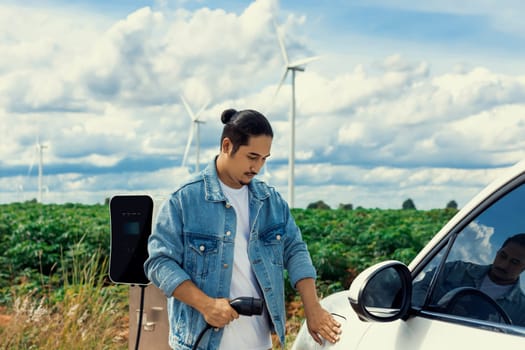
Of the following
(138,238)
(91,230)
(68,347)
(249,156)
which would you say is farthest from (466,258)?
(91,230)

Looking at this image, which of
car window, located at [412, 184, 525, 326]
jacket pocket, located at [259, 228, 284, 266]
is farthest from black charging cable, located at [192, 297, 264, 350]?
car window, located at [412, 184, 525, 326]

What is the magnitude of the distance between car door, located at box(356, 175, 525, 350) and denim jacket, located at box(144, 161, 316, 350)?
1.98ft

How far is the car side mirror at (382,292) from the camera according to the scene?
230 centimetres

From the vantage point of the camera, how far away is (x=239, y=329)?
290cm

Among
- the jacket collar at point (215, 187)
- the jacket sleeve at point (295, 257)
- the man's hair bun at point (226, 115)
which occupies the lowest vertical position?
the jacket sleeve at point (295, 257)

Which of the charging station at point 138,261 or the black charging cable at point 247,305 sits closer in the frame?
the black charging cable at point 247,305

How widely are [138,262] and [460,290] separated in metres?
1.74

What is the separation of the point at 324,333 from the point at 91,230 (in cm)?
960

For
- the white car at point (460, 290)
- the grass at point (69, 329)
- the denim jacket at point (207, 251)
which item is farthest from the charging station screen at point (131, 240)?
the grass at point (69, 329)

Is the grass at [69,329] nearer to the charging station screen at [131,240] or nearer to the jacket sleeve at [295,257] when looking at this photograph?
the charging station screen at [131,240]

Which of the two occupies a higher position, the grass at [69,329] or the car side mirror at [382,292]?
the car side mirror at [382,292]

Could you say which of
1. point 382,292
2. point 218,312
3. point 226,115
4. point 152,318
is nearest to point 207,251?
point 218,312

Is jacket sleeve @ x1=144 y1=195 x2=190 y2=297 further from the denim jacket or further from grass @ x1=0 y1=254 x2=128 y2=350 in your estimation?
grass @ x1=0 y1=254 x2=128 y2=350

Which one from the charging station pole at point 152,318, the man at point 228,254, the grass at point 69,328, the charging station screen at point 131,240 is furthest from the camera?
the grass at point 69,328
